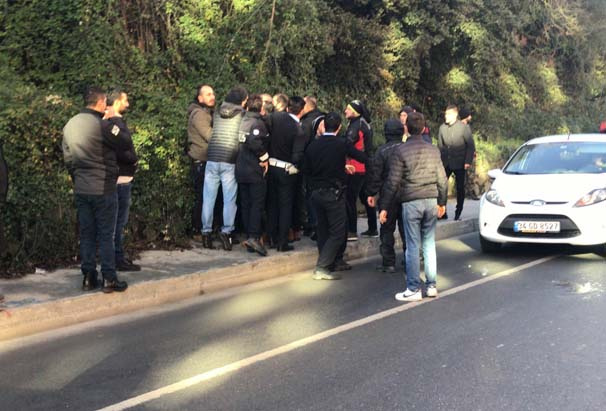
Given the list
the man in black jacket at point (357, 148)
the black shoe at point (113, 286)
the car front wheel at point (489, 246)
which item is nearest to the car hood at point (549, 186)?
the car front wheel at point (489, 246)

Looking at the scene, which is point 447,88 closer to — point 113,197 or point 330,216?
point 330,216

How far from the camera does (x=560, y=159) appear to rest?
10961 mm

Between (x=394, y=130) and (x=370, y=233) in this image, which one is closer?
(x=394, y=130)

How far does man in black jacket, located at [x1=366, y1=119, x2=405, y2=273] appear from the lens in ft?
28.4

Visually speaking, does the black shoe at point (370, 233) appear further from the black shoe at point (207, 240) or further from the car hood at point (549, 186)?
the black shoe at point (207, 240)

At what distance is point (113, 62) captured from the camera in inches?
502

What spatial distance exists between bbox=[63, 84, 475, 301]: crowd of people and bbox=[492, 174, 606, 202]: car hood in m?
1.69

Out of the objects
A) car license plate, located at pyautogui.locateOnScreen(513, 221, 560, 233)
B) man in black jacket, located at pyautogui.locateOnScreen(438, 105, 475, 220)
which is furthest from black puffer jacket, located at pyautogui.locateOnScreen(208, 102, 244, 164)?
man in black jacket, located at pyautogui.locateOnScreen(438, 105, 475, 220)

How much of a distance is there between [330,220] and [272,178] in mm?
1362

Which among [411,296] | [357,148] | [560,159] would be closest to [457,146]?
[560,159]

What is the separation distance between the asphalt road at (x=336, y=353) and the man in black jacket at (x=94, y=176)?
604 millimetres

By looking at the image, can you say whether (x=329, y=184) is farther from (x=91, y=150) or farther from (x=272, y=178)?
(x=91, y=150)

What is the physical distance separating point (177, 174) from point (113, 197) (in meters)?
2.60

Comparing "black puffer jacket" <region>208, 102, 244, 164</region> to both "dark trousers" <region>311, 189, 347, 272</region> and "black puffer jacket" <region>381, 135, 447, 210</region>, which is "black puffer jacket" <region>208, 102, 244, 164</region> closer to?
"dark trousers" <region>311, 189, 347, 272</region>
